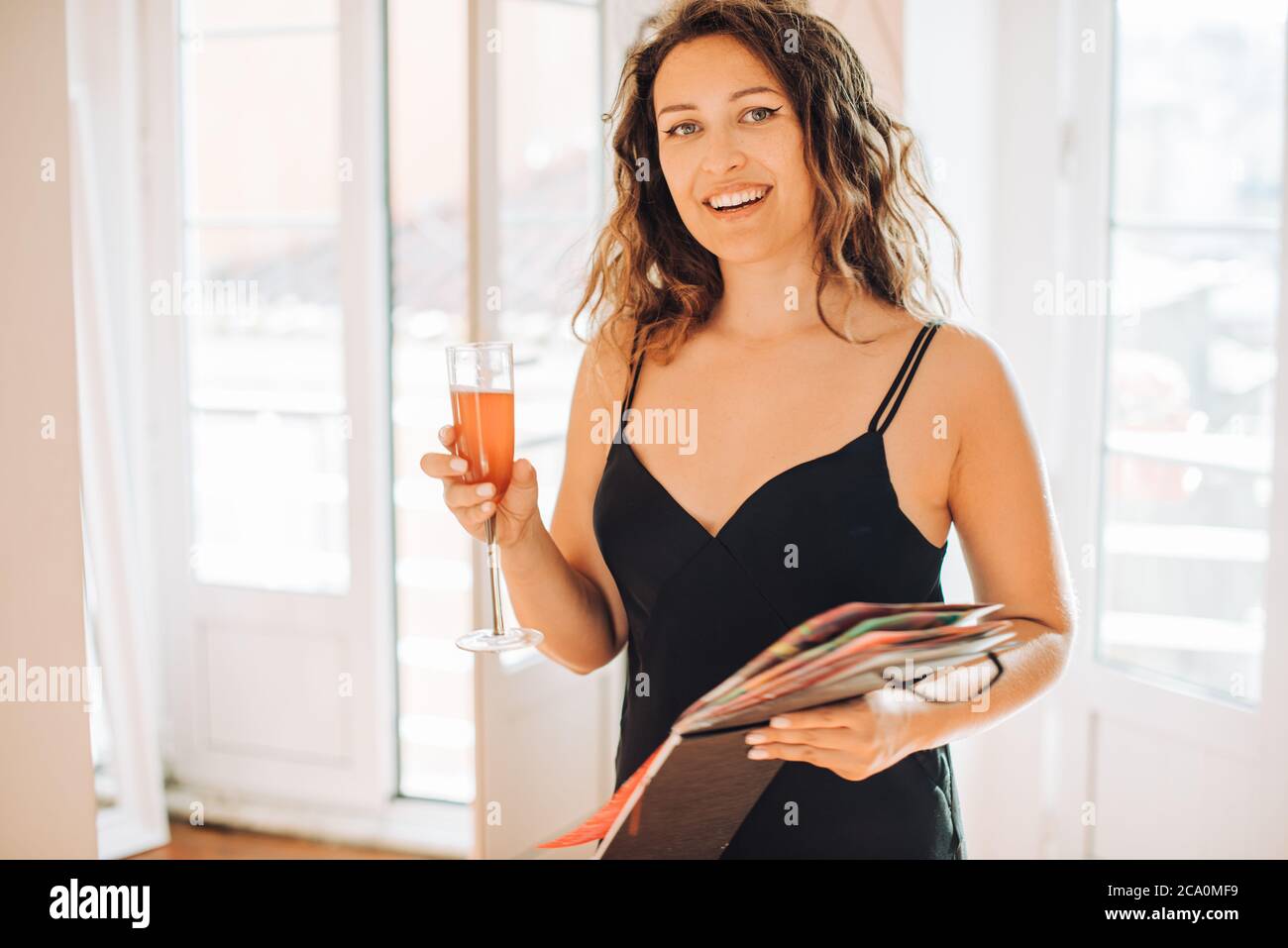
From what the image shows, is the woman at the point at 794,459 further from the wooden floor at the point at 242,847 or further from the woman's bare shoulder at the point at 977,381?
the wooden floor at the point at 242,847

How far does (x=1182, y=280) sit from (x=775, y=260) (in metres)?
1.42

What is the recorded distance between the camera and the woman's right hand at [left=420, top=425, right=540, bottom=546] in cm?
123

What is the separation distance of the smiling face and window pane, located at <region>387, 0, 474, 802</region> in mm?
2578

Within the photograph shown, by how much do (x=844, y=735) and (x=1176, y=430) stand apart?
176cm

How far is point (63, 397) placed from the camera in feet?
4.93

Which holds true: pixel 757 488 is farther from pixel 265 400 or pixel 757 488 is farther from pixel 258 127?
pixel 258 127

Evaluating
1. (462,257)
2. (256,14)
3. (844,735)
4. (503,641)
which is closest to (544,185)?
(256,14)

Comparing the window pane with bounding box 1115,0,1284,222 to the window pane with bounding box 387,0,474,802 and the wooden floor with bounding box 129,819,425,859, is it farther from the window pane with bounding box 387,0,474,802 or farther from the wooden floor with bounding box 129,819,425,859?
the wooden floor with bounding box 129,819,425,859

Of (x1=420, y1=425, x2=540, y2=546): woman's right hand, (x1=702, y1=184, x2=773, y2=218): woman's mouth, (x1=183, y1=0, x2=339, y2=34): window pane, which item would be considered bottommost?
(x1=420, y1=425, x2=540, y2=546): woman's right hand

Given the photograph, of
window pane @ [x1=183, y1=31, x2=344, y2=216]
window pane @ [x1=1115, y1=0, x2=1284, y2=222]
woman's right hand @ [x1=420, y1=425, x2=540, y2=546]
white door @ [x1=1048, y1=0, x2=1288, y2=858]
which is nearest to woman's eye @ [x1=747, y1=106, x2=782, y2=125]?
woman's right hand @ [x1=420, y1=425, x2=540, y2=546]

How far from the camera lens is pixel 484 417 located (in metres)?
1.25

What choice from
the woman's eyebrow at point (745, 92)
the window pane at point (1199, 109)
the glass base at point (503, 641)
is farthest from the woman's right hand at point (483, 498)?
the window pane at point (1199, 109)
